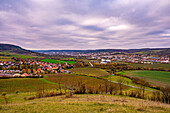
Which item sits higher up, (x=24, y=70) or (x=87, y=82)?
(x=24, y=70)

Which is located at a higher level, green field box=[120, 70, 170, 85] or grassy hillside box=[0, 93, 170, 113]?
grassy hillside box=[0, 93, 170, 113]

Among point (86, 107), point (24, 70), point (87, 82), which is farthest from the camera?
point (24, 70)

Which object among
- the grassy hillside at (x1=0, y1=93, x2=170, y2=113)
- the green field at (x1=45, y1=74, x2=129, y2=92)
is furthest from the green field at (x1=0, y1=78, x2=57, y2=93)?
the grassy hillside at (x1=0, y1=93, x2=170, y2=113)

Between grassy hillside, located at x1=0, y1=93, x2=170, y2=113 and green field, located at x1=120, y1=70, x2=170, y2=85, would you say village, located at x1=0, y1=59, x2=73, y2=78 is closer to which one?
grassy hillside, located at x1=0, y1=93, x2=170, y2=113

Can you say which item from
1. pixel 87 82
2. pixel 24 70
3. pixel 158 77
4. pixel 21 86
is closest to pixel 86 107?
pixel 87 82

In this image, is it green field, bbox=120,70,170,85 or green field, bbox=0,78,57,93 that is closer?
green field, bbox=0,78,57,93

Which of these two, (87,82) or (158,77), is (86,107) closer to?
(87,82)

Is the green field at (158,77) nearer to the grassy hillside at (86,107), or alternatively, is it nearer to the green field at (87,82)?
the green field at (87,82)

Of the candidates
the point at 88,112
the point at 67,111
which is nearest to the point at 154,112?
the point at 88,112

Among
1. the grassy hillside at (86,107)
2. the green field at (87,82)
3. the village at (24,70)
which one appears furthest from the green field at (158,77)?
the village at (24,70)

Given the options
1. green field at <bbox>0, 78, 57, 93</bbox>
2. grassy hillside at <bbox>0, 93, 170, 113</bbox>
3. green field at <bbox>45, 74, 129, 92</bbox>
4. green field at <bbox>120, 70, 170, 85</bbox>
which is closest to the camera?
grassy hillside at <bbox>0, 93, 170, 113</bbox>

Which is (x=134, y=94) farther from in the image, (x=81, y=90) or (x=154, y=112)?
(x=154, y=112)
